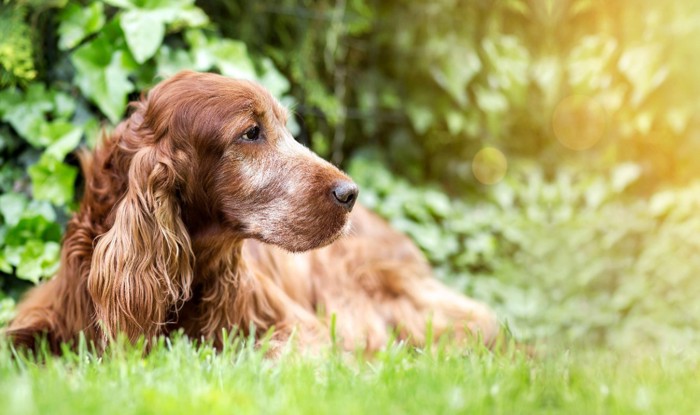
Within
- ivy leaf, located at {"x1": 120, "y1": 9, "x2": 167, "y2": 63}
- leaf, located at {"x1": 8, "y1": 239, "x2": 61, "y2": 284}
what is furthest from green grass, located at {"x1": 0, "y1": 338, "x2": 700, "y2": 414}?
ivy leaf, located at {"x1": 120, "y1": 9, "x2": 167, "y2": 63}

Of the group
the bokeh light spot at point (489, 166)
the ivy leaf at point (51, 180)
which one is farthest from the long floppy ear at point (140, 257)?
the bokeh light spot at point (489, 166)

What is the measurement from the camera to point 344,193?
2.71 meters

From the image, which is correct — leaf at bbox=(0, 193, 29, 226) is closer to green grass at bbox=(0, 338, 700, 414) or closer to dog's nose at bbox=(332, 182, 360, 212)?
green grass at bbox=(0, 338, 700, 414)

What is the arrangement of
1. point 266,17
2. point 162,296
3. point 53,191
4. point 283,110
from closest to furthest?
point 162,296
point 283,110
point 53,191
point 266,17

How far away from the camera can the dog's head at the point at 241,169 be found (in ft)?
8.71

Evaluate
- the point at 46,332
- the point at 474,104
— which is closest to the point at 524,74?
the point at 474,104

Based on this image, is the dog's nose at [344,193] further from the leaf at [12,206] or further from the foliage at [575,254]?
the foliage at [575,254]

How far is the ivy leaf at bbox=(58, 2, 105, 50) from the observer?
139 inches

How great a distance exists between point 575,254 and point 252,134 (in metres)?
2.79

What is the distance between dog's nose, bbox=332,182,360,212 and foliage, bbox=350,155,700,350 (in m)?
1.92

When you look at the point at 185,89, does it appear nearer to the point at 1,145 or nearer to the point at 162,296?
the point at 162,296

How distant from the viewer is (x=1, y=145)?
11.4 feet

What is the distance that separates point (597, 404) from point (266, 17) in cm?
323

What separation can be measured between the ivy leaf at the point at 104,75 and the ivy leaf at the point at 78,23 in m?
0.05
